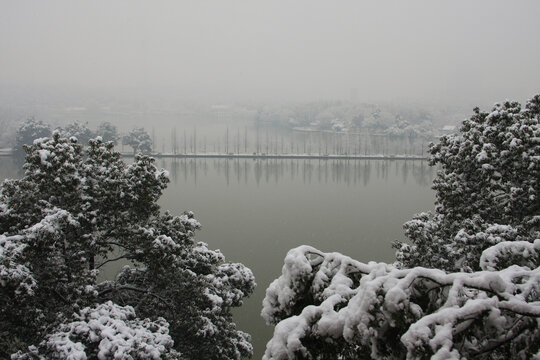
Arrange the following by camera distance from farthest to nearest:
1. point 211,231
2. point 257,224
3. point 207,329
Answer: point 257,224 → point 211,231 → point 207,329

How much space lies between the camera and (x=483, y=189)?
7.41 metres

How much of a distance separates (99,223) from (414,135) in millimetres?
73996

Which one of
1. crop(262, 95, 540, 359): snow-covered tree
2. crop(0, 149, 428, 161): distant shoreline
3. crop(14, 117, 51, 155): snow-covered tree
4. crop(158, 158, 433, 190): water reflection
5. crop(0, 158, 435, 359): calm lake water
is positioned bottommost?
crop(0, 158, 435, 359): calm lake water

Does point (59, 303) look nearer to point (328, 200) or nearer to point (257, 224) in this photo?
point (257, 224)

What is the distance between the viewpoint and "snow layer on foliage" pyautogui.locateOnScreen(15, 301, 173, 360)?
4.68 m

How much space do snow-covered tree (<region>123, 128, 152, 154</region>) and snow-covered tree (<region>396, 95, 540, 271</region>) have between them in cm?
4801

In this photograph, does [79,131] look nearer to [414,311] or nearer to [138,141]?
[138,141]

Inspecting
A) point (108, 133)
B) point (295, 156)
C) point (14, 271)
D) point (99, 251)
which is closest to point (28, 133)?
point (108, 133)

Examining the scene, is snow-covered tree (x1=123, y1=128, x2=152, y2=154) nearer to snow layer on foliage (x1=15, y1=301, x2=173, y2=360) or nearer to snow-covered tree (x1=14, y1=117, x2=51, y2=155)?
snow-covered tree (x1=14, y1=117, x2=51, y2=155)

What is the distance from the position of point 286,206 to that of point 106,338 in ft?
77.1

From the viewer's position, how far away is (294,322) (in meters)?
2.44

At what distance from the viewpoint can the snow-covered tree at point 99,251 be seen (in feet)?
17.6

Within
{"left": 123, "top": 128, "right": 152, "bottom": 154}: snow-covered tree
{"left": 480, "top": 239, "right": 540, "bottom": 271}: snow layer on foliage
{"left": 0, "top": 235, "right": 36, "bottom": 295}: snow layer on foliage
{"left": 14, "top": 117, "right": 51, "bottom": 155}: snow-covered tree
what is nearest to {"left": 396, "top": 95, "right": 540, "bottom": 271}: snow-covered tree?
{"left": 480, "top": 239, "right": 540, "bottom": 271}: snow layer on foliage

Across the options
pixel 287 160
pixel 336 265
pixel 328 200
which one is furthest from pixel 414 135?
pixel 336 265
